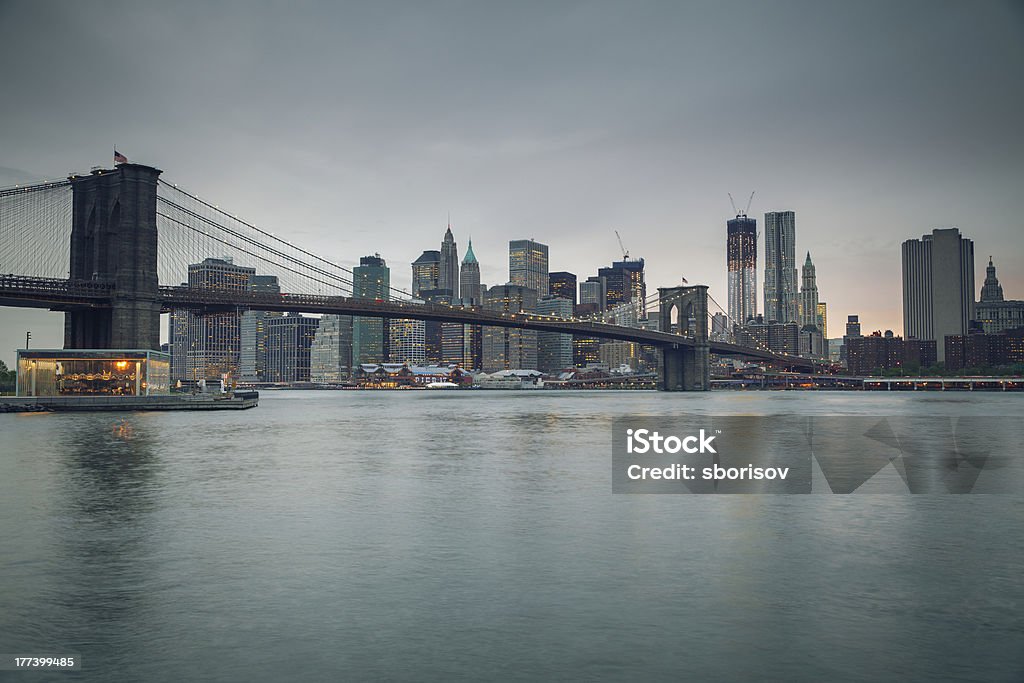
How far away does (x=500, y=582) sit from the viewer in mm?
11516

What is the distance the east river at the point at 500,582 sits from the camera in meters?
8.44

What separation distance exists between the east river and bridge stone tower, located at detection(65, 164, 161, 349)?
50.7 meters

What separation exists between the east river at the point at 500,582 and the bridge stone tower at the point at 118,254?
50674 millimetres

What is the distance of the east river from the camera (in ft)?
27.7

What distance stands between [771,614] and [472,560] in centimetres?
502

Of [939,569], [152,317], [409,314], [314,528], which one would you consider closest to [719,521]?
[939,569]

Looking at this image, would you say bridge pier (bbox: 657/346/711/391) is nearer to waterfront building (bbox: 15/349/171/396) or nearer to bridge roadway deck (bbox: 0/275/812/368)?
bridge roadway deck (bbox: 0/275/812/368)

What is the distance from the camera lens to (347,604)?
10.4 m

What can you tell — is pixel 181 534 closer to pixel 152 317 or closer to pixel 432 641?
pixel 432 641

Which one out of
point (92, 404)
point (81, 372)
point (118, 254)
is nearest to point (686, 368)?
point (118, 254)

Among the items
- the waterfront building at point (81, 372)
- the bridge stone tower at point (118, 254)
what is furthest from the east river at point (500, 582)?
the bridge stone tower at point (118, 254)

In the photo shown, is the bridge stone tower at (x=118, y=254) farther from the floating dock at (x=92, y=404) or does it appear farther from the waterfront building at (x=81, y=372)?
the floating dock at (x=92, y=404)

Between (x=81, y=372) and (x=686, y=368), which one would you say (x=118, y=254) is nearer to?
(x=81, y=372)

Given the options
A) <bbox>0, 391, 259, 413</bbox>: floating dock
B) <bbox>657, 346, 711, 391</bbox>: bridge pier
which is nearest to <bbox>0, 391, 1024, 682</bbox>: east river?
<bbox>0, 391, 259, 413</bbox>: floating dock
